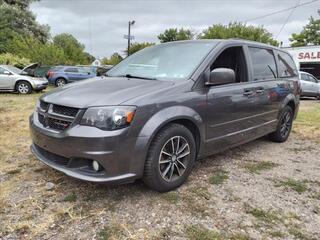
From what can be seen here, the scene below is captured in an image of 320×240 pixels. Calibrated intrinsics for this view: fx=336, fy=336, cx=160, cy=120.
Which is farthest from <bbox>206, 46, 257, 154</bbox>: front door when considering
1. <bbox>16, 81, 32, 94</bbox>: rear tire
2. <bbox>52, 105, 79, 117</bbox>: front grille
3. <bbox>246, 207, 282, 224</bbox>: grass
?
<bbox>16, 81, 32, 94</bbox>: rear tire

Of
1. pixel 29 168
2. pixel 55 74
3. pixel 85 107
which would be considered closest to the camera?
pixel 85 107

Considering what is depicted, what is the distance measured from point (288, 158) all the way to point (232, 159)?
3.05 ft

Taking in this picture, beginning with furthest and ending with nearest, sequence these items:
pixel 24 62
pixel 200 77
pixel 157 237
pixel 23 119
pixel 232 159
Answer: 1. pixel 24 62
2. pixel 23 119
3. pixel 232 159
4. pixel 200 77
5. pixel 157 237

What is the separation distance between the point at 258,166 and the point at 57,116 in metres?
2.80

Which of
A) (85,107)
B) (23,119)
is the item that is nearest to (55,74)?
(23,119)

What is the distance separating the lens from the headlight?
3100 mm

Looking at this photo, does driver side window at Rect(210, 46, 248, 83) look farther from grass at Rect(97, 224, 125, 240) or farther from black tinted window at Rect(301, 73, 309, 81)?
black tinted window at Rect(301, 73, 309, 81)

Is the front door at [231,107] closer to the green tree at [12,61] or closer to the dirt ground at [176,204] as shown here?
the dirt ground at [176,204]

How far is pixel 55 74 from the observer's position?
21047 mm

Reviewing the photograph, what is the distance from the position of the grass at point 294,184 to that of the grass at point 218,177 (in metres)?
0.62

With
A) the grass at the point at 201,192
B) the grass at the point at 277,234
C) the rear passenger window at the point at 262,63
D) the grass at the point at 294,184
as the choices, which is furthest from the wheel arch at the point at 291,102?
the grass at the point at 277,234

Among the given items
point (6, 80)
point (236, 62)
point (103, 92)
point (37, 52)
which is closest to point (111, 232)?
point (103, 92)

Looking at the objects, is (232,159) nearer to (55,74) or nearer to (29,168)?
(29,168)

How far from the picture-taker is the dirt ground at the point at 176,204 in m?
2.91
